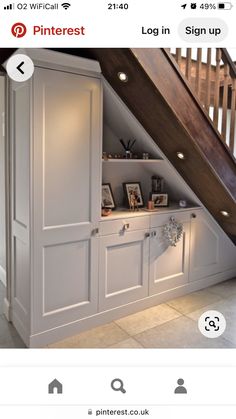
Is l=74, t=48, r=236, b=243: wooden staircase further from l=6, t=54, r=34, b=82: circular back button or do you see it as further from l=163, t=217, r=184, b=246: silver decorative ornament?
l=6, t=54, r=34, b=82: circular back button

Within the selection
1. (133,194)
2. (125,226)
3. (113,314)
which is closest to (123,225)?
(125,226)

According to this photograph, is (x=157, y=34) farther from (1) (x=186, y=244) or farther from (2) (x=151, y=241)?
(1) (x=186, y=244)

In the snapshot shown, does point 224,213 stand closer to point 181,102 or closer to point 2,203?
point 181,102

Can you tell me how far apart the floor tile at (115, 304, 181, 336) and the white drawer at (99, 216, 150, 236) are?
25.2 inches

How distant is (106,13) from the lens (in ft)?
2.63

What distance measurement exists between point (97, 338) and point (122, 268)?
478mm

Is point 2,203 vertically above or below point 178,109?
below

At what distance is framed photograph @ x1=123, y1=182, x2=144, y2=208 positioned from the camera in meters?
2.21

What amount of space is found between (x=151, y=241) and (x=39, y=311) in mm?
921

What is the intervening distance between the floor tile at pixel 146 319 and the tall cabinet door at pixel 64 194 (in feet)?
1.01
